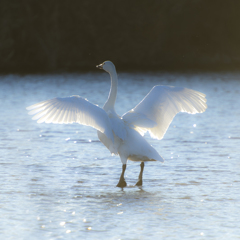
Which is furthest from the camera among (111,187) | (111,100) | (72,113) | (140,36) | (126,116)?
(140,36)

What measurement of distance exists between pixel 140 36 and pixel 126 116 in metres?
44.1

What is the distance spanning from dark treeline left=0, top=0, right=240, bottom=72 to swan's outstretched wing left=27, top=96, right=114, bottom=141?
40241mm

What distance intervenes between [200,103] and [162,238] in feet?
11.4

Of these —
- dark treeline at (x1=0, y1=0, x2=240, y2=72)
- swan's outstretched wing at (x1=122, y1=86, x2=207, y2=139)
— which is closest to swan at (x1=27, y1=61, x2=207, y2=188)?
swan's outstretched wing at (x1=122, y1=86, x2=207, y2=139)

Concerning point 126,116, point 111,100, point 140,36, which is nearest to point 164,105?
point 126,116

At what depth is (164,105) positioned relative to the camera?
8.37 meters

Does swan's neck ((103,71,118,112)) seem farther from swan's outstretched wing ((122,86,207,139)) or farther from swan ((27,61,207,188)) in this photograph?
swan's outstretched wing ((122,86,207,139))

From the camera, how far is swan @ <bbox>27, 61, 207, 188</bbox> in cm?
745

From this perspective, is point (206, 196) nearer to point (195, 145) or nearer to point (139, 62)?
point (195, 145)

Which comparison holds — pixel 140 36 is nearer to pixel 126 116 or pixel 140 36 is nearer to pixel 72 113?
pixel 126 116

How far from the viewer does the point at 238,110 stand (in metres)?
17.3

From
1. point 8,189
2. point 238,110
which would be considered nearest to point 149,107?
point 8,189

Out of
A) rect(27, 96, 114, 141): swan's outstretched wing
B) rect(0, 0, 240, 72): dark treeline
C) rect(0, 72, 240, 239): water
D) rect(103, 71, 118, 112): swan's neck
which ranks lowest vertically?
rect(0, 72, 240, 239): water

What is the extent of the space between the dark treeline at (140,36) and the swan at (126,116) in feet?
129
